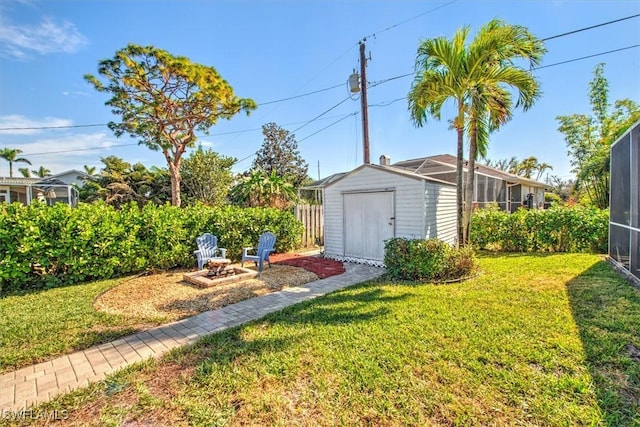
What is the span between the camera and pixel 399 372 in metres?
2.72

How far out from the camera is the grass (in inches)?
87.4

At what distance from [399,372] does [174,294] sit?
432 centimetres

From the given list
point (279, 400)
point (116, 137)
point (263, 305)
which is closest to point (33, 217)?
point (263, 305)

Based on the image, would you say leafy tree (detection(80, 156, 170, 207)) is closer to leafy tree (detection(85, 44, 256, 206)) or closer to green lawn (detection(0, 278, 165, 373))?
leafy tree (detection(85, 44, 256, 206))

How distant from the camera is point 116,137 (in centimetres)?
1697

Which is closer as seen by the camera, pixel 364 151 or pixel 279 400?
pixel 279 400

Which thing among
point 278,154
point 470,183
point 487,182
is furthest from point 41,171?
point 487,182

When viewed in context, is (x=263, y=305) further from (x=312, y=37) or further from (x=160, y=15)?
(x=312, y=37)

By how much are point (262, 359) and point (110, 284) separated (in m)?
4.63

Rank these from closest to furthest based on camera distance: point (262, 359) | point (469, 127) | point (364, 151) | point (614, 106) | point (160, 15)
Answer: point (262, 359) < point (469, 127) < point (160, 15) < point (364, 151) < point (614, 106)

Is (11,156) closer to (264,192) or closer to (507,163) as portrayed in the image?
(264,192)

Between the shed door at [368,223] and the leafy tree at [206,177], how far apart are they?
11.5 m

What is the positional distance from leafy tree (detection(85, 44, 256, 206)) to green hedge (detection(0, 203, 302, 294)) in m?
9.72

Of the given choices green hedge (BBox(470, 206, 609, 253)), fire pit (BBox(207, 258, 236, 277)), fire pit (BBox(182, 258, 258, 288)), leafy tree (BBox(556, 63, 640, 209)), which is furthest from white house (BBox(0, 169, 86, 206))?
leafy tree (BBox(556, 63, 640, 209))
